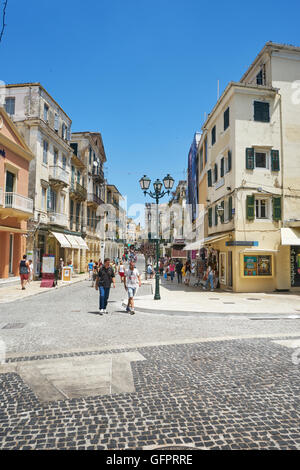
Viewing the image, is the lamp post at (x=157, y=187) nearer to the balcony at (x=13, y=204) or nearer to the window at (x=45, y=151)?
the balcony at (x=13, y=204)

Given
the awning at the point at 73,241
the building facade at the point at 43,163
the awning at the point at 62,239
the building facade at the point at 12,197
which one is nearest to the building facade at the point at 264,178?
the building facade at the point at 12,197

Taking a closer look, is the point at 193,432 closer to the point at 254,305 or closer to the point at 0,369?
the point at 0,369

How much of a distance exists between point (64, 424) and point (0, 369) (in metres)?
2.29

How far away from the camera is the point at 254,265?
17312mm

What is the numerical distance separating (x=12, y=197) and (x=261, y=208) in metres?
15.3

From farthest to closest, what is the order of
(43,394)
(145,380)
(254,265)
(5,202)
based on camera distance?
1. (5,202)
2. (254,265)
3. (145,380)
4. (43,394)

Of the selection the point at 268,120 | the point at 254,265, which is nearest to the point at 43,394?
the point at 254,265

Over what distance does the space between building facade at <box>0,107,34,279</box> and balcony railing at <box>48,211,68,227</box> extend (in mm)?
3466

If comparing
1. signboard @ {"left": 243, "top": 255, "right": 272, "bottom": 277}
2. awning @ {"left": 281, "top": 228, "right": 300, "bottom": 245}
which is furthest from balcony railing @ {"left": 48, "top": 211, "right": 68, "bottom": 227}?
awning @ {"left": 281, "top": 228, "right": 300, "bottom": 245}

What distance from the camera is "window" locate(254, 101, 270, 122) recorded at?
17859 millimetres

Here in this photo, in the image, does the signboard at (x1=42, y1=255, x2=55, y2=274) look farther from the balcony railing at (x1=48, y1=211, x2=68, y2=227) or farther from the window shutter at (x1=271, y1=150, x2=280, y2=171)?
the window shutter at (x1=271, y1=150, x2=280, y2=171)

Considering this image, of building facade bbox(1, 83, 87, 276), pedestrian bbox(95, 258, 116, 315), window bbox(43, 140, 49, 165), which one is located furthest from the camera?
window bbox(43, 140, 49, 165)

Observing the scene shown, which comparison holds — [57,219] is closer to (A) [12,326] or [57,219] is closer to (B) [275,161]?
(B) [275,161]

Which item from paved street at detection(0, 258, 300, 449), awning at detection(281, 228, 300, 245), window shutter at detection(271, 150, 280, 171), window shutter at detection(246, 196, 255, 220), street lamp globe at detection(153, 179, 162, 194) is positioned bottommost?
paved street at detection(0, 258, 300, 449)
